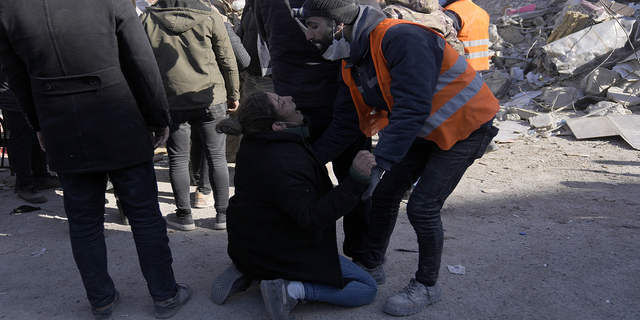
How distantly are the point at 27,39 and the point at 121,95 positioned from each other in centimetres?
45

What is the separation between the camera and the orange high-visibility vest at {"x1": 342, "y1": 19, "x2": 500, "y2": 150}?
2.11 metres

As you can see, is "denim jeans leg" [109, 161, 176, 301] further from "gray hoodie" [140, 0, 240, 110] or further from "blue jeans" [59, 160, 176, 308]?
"gray hoodie" [140, 0, 240, 110]

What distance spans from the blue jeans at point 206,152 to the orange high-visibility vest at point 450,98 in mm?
1885

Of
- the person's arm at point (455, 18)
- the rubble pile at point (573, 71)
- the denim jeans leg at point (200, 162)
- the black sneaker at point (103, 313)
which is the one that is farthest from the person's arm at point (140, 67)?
the rubble pile at point (573, 71)

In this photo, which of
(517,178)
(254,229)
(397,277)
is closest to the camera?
(254,229)

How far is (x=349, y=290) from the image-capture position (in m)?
2.45

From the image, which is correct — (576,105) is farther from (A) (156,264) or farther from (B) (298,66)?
(A) (156,264)

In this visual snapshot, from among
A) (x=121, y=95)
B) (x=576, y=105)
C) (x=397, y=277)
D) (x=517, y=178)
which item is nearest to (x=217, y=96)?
(x=121, y=95)

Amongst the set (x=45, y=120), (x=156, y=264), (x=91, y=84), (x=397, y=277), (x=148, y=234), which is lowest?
(x=397, y=277)

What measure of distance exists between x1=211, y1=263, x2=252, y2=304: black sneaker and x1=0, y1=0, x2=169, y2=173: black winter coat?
81 centimetres

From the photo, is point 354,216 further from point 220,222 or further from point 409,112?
point 220,222

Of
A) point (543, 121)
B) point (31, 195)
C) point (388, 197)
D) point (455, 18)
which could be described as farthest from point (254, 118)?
point (543, 121)

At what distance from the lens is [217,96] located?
3.66m

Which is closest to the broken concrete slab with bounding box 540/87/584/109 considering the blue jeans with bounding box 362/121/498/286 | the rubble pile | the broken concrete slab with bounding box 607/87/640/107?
the rubble pile
